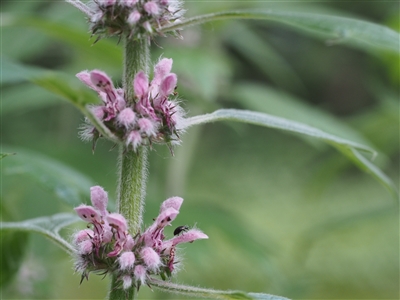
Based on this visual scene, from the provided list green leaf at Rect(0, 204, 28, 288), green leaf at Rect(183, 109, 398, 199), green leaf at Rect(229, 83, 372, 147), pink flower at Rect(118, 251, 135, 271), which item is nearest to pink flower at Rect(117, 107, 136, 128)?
green leaf at Rect(183, 109, 398, 199)

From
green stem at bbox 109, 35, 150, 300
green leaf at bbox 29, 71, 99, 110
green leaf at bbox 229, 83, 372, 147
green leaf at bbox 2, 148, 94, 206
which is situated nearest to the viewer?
green leaf at bbox 29, 71, 99, 110

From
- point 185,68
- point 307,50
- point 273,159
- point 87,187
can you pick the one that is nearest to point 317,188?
point 185,68

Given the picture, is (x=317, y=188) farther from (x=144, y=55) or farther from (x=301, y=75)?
(x=301, y=75)

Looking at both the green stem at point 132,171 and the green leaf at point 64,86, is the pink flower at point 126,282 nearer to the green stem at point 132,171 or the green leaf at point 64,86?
the green stem at point 132,171

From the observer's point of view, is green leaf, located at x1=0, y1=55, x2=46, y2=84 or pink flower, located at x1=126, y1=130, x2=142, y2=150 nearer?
green leaf, located at x1=0, y1=55, x2=46, y2=84

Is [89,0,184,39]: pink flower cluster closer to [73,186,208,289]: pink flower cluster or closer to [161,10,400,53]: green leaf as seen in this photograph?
[161,10,400,53]: green leaf

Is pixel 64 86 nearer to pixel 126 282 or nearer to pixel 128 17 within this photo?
pixel 128 17
